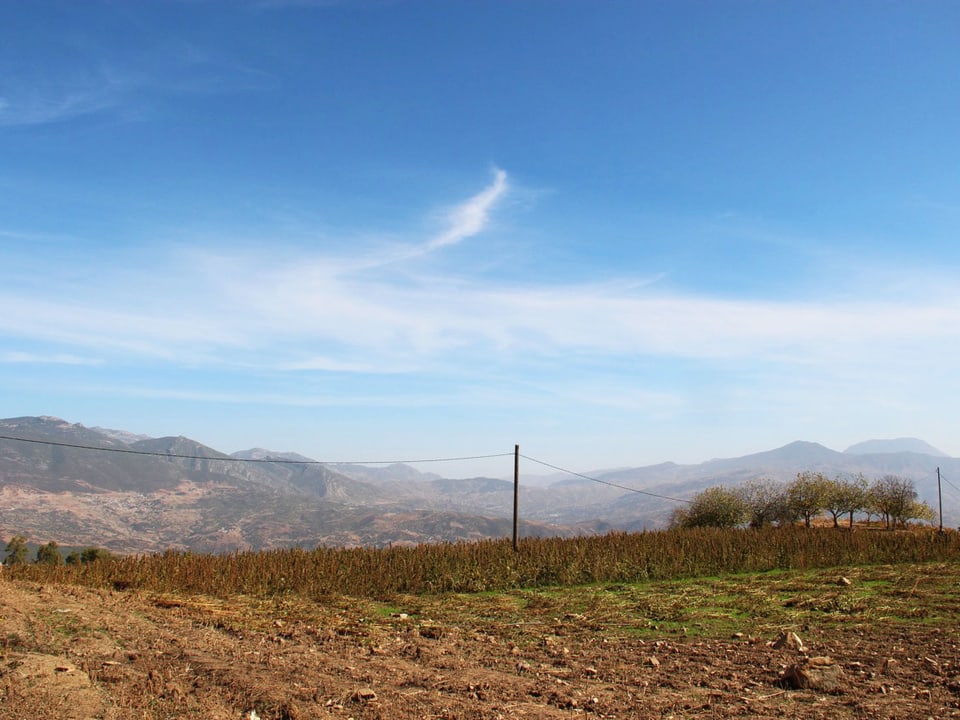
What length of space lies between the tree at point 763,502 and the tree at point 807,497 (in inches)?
44.7

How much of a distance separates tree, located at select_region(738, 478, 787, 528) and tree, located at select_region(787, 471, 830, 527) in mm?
1137

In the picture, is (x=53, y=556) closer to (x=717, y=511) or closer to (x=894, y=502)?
(x=717, y=511)

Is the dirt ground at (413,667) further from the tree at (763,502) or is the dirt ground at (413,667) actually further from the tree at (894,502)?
the tree at (894,502)

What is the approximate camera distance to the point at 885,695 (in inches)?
323

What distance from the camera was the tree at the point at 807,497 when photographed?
63.4m

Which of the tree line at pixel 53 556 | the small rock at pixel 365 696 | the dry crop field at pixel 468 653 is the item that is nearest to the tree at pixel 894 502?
the dry crop field at pixel 468 653

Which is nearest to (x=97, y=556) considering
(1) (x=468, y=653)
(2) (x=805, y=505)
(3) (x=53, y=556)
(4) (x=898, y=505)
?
(3) (x=53, y=556)

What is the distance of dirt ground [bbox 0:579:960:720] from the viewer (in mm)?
7352

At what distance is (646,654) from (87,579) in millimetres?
13920

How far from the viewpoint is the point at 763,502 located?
68.1 meters

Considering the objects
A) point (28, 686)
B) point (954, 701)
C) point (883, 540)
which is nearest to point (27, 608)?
point (28, 686)

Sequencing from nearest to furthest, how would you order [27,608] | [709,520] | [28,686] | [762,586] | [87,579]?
[28,686], [27,608], [87,579], [762,586], [709,520]

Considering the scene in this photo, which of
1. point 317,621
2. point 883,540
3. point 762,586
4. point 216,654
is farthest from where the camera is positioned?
point 883,540

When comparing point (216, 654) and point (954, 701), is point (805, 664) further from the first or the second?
point (216, 654)
